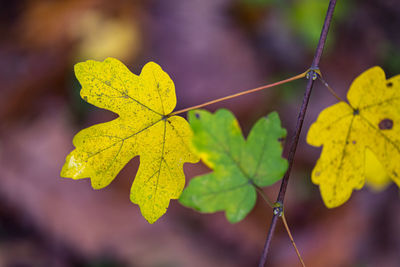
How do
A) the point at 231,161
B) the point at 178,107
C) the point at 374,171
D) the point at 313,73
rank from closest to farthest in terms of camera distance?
the point at 231,161
the point at 313,73
the point at 374,171
the point at 178,107

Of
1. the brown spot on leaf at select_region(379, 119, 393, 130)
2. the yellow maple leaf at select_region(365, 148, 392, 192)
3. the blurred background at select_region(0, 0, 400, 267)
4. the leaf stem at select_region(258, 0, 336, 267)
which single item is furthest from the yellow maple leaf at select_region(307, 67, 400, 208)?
the blurred background at select_region(0, 0, 400, 267)

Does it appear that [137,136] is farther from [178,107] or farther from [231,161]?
[178,107]

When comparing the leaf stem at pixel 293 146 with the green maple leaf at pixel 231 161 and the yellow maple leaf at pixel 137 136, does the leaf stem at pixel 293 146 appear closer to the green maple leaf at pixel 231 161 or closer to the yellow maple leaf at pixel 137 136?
the green maple leaf at pixel 231 161

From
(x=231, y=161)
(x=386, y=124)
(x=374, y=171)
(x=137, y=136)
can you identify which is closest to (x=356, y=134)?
(x=386, y=124)

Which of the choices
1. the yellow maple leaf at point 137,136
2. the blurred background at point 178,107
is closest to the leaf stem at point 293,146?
the yellow maple leaf at point 137,136

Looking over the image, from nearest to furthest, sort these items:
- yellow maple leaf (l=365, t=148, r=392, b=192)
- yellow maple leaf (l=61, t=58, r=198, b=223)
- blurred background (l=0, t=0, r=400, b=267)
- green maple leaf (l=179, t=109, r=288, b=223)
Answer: green maple leaf (l=179, t=109, r=288, b=223)
yellow maple leaf (l=61, t=58, r=198, b=223)
yellow maple leaf (l=365, t=148, r=392, b=192)
blurred background (l=0, t=0, r=400, b=267)

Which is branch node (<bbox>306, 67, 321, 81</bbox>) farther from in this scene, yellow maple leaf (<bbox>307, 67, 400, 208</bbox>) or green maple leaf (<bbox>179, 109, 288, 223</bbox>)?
green maple leaf (<bbox>179, 109, 288, 223</bbox>)

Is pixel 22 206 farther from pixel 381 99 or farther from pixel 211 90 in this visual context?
pixel 381 99
